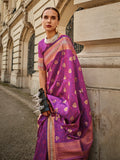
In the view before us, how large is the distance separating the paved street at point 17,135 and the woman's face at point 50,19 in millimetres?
1867

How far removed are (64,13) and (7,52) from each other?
982 cm

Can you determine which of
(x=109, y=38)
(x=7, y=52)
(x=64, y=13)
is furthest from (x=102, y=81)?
(x=7, y=52)

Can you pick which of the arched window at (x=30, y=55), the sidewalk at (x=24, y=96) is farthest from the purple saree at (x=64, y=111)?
A: the arched window at (x=30, y=55)

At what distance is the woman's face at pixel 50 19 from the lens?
123 cm

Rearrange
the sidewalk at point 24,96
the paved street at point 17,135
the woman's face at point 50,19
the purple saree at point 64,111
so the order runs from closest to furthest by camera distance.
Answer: the purple saree at point 64,111 < the woman's face at point 50,19 < the paved street at point 17,135 < the sidewalk at point 24,96

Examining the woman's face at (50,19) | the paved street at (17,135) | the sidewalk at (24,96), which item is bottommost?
the paved street at (17,135)

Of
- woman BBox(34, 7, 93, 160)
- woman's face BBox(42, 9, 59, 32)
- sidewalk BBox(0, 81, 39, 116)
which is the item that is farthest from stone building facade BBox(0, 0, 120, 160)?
sidewalk BBox(0, 81, 39, 116)

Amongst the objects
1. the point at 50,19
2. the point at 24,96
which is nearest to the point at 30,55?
the point at 24,96

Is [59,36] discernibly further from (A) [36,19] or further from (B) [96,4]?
(A) [36,19]

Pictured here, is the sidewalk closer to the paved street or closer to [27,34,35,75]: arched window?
the paved street

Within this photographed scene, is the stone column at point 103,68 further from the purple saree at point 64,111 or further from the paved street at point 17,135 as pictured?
the paved street at point 17,135

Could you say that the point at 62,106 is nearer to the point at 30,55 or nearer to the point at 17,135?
the point at 17,135

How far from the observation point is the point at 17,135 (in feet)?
7.23

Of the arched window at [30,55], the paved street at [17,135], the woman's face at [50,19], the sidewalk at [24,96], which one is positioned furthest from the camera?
the arched window at [30,55]
